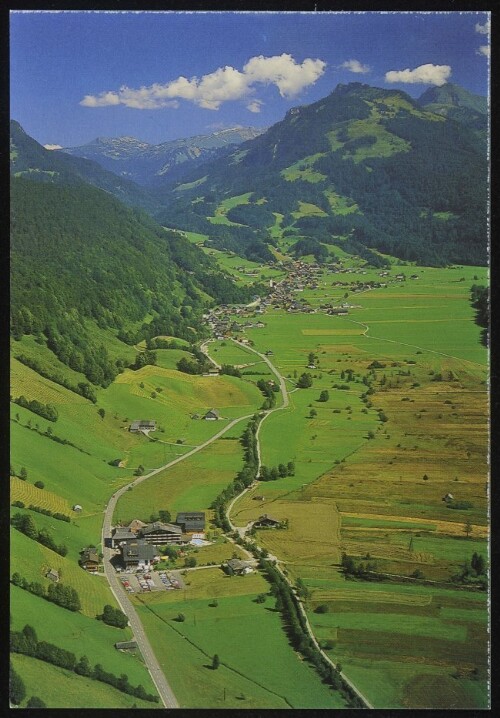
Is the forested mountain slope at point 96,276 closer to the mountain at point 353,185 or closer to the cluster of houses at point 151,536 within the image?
the mountain at point 353,185

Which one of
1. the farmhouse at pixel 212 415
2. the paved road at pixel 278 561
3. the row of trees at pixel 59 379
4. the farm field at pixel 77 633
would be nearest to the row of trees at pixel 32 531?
the farm field at pixel 77 633

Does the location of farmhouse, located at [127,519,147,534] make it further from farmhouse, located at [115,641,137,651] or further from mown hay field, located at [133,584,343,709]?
farmhouse, located at [115,641,137,651]

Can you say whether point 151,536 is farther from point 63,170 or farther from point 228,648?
point 63,170

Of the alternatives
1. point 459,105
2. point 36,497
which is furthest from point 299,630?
point 459,105

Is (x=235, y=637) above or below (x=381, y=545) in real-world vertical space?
below

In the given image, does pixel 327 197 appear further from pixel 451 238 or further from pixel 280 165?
pixel 451 238
